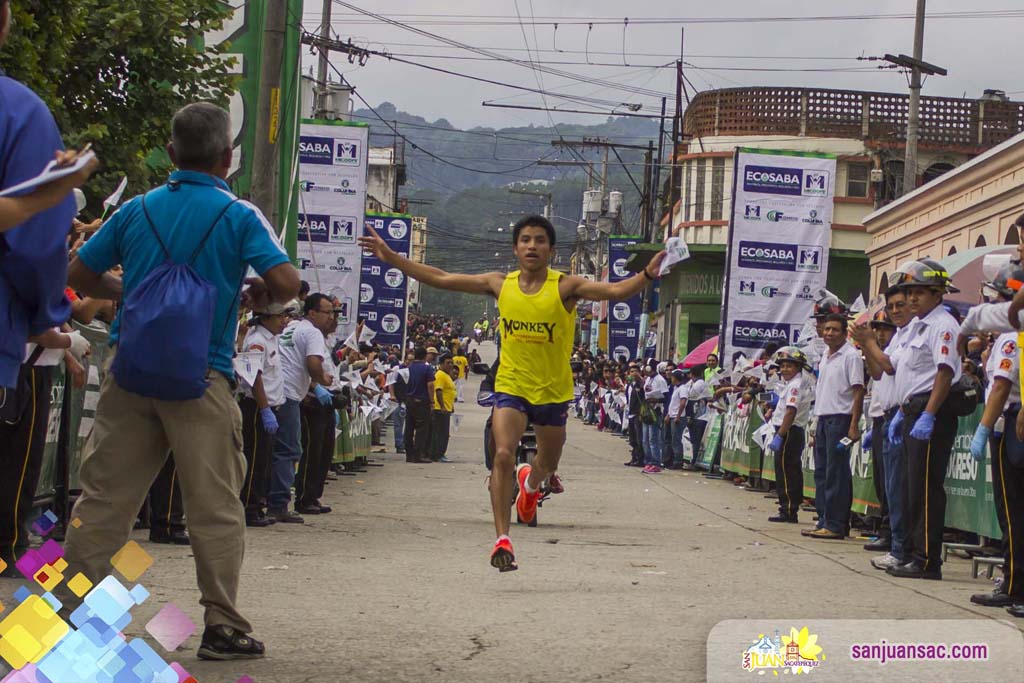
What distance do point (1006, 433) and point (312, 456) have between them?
23.8ft

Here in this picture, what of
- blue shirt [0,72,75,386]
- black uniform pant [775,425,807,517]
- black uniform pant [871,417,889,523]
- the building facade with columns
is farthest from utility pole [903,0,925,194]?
blue shirt [0,72,75,386]

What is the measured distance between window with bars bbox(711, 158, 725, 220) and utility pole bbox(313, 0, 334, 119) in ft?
73.0

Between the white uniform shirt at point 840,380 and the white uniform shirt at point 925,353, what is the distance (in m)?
2.93

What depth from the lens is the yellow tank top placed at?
30.8ft

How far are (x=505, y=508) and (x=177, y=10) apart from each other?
23.7ft

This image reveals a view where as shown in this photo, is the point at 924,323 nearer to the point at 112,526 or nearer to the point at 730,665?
the point at 730,665

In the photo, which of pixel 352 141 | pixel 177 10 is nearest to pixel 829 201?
pixel 352 141

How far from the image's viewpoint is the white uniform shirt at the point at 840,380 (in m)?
13.6

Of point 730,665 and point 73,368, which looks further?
point 73,368

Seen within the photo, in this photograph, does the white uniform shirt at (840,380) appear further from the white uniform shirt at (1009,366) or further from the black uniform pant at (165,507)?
the black uniform pant at (165,507)

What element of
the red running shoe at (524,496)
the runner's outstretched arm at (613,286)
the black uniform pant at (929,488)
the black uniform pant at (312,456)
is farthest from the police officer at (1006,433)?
the black uniform pant at (312,456)

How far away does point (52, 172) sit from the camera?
11.6 ft

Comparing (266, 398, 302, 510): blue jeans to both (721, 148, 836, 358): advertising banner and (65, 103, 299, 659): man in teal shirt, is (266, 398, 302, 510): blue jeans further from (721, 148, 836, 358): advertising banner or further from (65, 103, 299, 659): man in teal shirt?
(721, 148, 836, 358): advertising banner

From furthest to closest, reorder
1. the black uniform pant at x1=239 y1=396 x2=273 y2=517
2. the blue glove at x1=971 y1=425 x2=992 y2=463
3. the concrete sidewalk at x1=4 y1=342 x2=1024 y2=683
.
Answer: the black uniform pant at x1=239 y1=396 x2=273 y2=517 < the blue glove at x1=971 y1=425 x2=992 y2=463 < the concrete sidewalk at x1=4 y1=342 x2=1024 y2=683
